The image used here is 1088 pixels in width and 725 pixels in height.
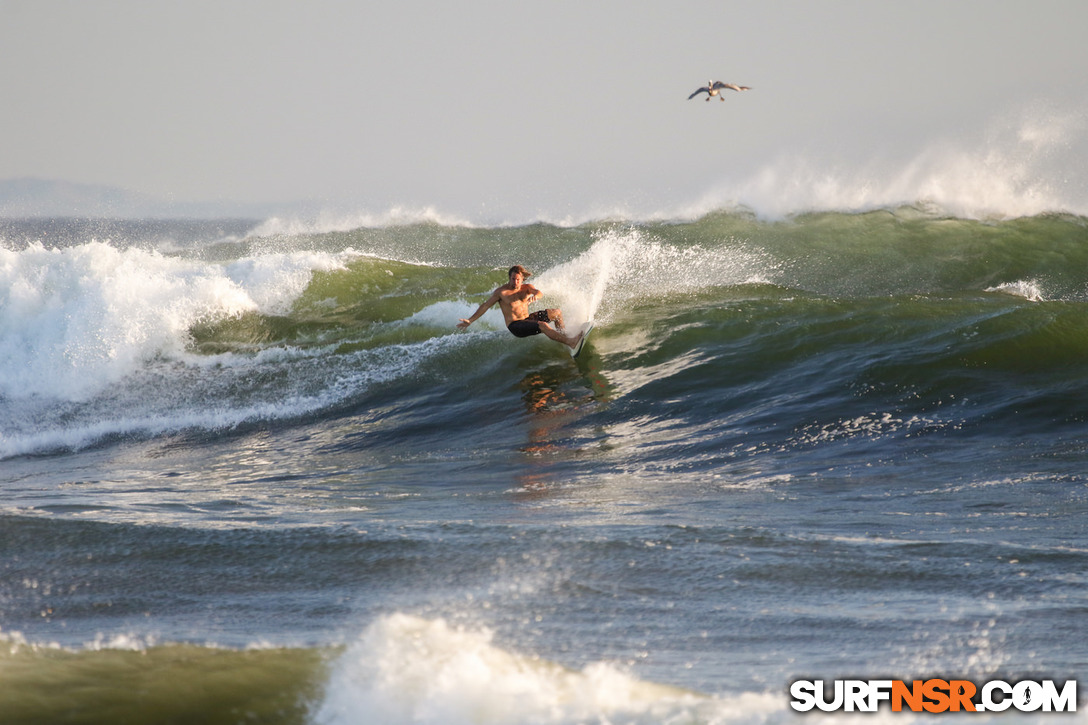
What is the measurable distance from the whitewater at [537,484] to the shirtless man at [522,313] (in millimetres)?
376

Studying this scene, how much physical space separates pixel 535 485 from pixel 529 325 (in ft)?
15.6

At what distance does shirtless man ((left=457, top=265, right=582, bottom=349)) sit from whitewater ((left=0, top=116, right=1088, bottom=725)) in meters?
0.38

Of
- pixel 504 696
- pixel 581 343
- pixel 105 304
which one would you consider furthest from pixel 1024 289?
pixel 504 696

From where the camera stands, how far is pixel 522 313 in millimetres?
12062

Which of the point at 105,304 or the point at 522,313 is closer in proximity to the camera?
the point at 522,313

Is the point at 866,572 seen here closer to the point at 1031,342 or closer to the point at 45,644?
the point at 45,644

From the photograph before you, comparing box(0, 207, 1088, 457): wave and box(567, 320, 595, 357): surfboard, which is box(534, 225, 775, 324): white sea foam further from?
box(567, 320, 595, 357): surfboard

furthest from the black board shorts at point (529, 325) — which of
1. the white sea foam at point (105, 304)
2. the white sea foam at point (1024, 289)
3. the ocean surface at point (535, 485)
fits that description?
the white sea foam at point (1024, 289)

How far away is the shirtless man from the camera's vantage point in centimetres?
1189

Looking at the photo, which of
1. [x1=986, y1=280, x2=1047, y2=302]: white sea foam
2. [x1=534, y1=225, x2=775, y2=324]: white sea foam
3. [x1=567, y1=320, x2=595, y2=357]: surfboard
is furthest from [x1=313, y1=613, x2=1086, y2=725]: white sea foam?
[x1=986, y1=280, x2=1047, y2=302]: white sea foam

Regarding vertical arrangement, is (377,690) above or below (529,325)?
below

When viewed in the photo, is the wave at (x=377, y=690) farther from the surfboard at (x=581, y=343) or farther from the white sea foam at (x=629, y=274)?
the white sea foam at (x=629, y=274)

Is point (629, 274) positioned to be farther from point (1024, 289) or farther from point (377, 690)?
point (377, 690)

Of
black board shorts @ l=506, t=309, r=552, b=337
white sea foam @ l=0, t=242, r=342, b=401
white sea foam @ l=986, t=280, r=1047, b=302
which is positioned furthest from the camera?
white sea foam @ l=986, t=280, r=1047, b=302
